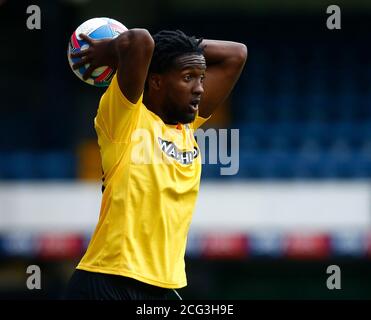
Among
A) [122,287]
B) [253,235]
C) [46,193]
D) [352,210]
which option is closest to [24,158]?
[46,193]

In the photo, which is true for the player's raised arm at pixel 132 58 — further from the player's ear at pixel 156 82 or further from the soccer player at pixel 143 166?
the player's ear at pixel 156 82

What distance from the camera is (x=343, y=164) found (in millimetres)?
11938

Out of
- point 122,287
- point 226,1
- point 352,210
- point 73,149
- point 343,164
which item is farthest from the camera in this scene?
point 226,1

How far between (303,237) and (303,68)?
4431mm

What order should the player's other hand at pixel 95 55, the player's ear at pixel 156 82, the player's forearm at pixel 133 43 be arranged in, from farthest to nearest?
the player's ear at pixel 156 82, the player's other hand at pixel 95 55, the player's forearm at pixel 133 43

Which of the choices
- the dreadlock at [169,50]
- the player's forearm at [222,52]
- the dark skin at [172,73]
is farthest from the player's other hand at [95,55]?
the player's forearm at [222,52]

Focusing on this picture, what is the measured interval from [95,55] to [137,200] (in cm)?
73

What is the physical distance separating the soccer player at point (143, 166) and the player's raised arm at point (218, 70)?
0.37 m

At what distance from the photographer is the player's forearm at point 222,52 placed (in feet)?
16.3

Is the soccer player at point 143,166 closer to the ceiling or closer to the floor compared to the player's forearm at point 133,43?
closer to the floor

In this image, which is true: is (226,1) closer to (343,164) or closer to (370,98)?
(370,98)

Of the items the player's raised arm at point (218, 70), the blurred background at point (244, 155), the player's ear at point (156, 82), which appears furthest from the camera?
the blurred background at point (244, 155)

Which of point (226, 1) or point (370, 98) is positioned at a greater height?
point (226, 1)

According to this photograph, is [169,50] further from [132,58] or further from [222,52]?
[222,52]
